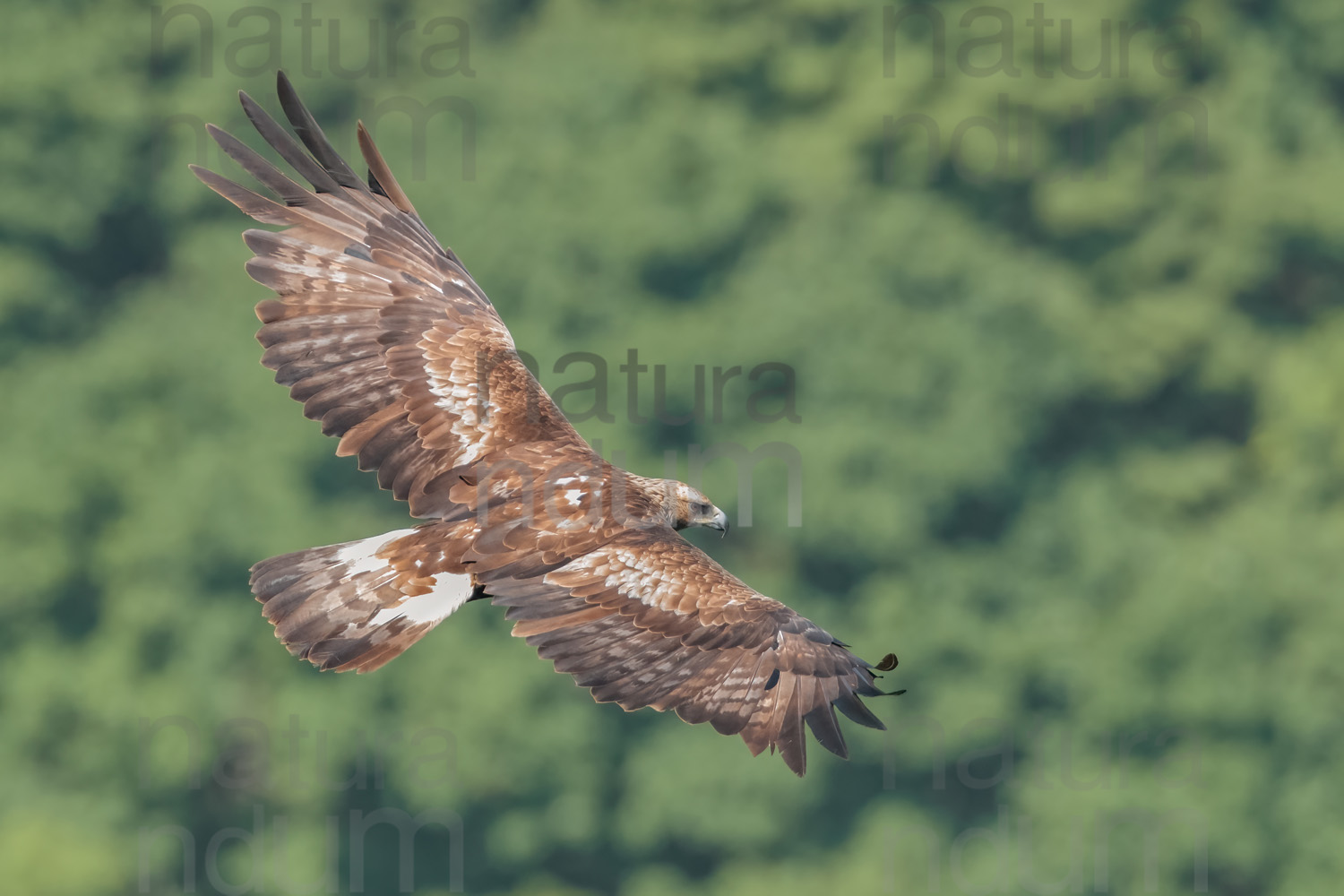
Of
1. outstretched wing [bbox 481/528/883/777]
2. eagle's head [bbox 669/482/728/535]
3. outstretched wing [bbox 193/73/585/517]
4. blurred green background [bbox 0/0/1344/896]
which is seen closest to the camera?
outstretched wing [bbox 481/528/883/777]

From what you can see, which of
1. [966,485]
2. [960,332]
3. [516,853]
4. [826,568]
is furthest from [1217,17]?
[516,853]

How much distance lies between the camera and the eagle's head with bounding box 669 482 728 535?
841 cm

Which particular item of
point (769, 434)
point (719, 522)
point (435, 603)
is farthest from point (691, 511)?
point (769, 434)

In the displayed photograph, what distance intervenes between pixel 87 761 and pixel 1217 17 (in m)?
26.9

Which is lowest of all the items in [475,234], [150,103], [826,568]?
[826,568]

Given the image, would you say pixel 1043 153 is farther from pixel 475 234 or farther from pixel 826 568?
pixel 475 234

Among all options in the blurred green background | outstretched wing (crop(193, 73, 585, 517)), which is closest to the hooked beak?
outstretched wing (crop(193, 73, 585, 517))

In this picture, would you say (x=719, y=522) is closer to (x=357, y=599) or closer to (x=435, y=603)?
(x=435, y=603)

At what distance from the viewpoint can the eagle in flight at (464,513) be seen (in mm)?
6996

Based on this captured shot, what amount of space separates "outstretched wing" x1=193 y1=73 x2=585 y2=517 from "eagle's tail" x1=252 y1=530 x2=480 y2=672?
1.10ft

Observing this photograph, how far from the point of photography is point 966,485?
3173cm

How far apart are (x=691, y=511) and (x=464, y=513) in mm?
1320

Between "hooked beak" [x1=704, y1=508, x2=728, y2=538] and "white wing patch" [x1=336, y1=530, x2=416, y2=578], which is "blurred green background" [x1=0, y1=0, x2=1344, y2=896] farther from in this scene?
"white wing patch" [x1=336, y1=530, x2=416, y2=578]

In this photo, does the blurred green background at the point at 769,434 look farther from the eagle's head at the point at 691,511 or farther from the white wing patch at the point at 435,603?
the white wing patch at the point at 435,603
